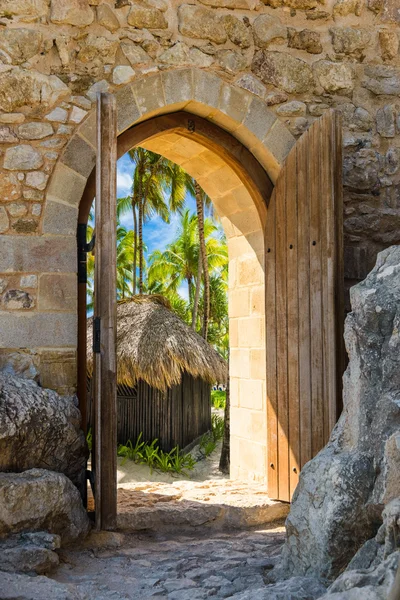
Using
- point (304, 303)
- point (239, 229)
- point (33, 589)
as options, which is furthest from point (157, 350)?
point (33, 589)

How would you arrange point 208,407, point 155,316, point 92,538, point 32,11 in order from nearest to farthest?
point 92,538 → point 32,11 → point 155,316 → point 208,407

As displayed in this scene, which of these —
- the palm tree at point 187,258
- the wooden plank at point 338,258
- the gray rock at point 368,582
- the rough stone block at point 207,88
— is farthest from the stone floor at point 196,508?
the palm tree at point 187,258

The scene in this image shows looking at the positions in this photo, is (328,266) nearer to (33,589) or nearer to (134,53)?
(134,53)

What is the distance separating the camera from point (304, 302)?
→ 4348 mm

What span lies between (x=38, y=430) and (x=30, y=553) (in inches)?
26.2

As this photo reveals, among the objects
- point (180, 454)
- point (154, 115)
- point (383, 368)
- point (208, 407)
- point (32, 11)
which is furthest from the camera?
point (208, 407)

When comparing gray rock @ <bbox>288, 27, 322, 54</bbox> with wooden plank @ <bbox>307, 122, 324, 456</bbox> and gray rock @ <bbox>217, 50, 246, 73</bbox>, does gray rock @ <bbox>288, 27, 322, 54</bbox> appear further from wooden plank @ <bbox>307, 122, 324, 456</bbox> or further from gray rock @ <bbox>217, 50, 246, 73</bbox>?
wooden plank @ <bbox>307, 122, 324, 456</bbox>

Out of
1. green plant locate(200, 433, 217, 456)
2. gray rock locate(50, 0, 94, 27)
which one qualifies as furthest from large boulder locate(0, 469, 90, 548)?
green plant locate(200, 433, 217, 456)

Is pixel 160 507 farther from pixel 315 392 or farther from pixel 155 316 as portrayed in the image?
pixel 155 316

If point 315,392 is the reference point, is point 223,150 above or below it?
above

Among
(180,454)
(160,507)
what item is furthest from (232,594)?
(180,454)

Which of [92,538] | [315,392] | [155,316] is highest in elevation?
[155,316]

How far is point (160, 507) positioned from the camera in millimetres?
4254

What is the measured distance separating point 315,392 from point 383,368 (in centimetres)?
151
